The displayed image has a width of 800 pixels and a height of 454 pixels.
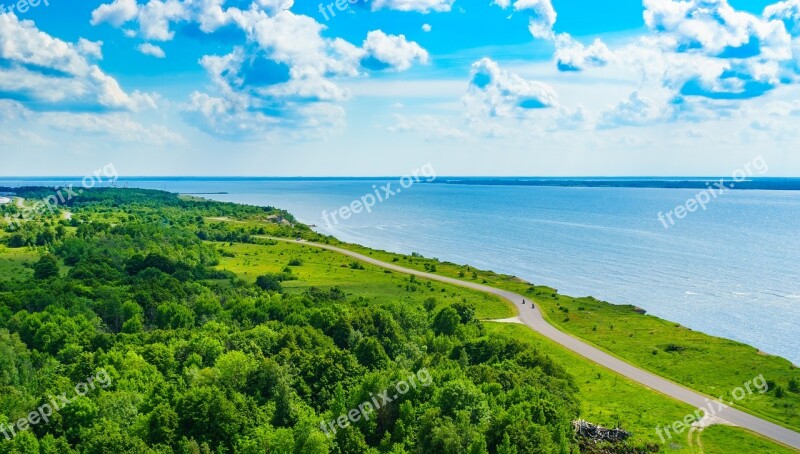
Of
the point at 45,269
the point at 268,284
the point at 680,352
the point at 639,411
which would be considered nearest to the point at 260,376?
the point at 639,411

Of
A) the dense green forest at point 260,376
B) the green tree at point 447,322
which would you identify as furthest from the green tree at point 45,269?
the green tree at point 447,322

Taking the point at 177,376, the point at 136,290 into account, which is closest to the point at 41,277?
the point at 136,290

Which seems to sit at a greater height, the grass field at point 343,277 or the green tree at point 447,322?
the green tree at point 447,322

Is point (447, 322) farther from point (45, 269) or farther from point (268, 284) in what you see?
point (45, 269)

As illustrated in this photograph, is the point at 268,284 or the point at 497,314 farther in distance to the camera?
the point at 268,284

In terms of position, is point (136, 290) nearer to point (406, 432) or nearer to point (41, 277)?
point (41, 277)

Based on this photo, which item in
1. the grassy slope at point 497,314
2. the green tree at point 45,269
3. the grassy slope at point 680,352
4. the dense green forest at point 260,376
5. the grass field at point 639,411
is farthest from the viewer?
the green tree at point 45,269

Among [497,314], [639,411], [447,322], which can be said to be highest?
[447,322]

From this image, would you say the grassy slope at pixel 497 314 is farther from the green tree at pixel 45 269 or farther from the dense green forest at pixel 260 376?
the green tree at pixel 45 269
